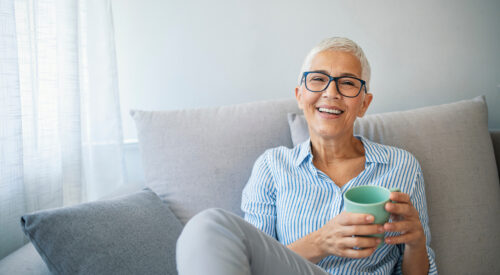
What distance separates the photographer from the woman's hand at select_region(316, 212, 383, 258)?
3.02 ft

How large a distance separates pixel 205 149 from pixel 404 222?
798 millimetres

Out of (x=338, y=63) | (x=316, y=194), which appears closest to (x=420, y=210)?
(x=316, y=194)

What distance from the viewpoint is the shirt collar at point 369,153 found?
132 cm

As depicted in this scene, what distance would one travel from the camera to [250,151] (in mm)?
1537

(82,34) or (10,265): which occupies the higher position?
(82,34)

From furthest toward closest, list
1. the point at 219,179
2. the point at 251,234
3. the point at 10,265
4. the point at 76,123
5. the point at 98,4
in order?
the point at 98,4, the point at 76,123, the point at 219,179, the point at 10,265, the point at 251,234

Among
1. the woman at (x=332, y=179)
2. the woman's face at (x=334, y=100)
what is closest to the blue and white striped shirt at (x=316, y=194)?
the woman at (x=332, y=179)

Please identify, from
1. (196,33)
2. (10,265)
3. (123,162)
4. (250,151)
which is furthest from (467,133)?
(10,265)

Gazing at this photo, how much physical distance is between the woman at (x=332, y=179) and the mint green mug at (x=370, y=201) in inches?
3.8

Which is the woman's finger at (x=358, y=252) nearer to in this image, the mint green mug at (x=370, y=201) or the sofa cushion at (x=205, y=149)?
the mint green mug at (x=370, y=201)

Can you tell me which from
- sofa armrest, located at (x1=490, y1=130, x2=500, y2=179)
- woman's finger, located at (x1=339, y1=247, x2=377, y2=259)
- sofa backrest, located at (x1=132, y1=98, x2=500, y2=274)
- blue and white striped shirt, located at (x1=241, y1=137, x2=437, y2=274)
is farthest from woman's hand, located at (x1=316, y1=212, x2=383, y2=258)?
sofa armrest, located at (x1=490, y1=130, x2=500, y2=179)

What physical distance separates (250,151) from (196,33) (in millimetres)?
782

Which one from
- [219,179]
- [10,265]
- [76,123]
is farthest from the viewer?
[76,123]

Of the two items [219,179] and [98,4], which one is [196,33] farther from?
[219,179]
